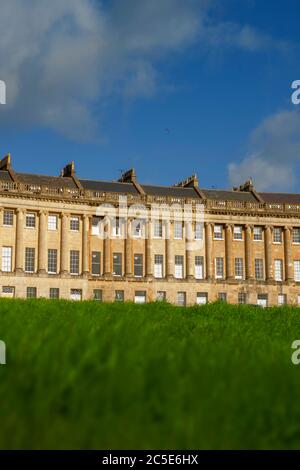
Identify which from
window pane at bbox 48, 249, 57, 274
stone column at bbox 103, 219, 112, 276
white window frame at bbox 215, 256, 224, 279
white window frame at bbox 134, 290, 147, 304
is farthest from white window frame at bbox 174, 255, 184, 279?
window pane at bbox 48, 249, 57, 274

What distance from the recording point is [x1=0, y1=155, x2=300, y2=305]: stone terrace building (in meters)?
78.4

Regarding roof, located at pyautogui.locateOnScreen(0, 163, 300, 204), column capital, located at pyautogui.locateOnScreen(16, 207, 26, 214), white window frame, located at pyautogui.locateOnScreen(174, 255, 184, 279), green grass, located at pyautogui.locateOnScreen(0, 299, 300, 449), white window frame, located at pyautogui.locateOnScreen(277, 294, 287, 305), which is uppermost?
roof, located at pyautogui.locateOnScreen(0, 163, 300, 204)

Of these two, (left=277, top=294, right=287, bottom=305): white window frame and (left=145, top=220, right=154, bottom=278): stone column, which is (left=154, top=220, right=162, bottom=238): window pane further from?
(left=277, top=294, right=287, bottom=305): white window frame

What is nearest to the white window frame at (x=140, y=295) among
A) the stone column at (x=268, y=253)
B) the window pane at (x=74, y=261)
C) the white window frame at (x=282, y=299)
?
the window pane at (x=74, y=261)

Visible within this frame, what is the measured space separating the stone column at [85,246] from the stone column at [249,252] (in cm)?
2004

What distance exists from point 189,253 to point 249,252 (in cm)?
787

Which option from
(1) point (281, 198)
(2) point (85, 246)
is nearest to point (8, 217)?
(2) point (85, 246)

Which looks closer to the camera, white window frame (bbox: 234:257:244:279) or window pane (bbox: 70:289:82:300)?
window pane (bbox: 70:289:82:300)

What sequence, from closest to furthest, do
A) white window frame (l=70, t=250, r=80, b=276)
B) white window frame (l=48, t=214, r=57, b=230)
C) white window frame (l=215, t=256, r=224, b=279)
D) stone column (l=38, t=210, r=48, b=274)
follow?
stone column (l=38, t=210, r=48, b=274), white window frame (l=48, t=214, r=57, b=230), white window frame (l=70, t=250, r=80, b=276), white window frame (l=215, t=256, r=224, b=279)

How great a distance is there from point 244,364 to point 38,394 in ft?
12.0

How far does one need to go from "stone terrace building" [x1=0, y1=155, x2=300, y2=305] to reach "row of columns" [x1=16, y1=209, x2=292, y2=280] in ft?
0.39

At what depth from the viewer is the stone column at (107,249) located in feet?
268

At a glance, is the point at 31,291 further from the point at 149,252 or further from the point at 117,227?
the point at 149,252

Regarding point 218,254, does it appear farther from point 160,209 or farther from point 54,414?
point 54,414
